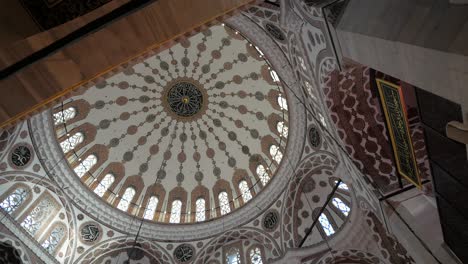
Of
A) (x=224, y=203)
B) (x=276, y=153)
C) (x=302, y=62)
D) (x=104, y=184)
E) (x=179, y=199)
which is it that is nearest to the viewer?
(x=302, y=62)

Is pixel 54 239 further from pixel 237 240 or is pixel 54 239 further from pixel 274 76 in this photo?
pixel 274 76

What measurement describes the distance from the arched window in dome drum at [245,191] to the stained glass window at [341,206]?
3.66 meters

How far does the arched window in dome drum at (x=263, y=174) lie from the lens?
12.3 m

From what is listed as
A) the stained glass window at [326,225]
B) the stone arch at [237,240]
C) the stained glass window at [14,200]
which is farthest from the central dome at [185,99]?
the stained glass window at [326,225]

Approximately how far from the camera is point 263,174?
41.4 ft

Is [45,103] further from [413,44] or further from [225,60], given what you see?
[225,60]

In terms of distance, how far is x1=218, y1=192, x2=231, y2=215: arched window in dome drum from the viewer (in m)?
12.5

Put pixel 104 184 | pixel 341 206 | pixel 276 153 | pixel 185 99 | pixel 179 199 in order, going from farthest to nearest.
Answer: pixel 185 99, pixel 179 199, pixel 276 153, pixel 104 184, pixel 341 206

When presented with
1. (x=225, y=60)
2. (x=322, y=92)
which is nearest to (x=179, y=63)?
(x=225, y=60)

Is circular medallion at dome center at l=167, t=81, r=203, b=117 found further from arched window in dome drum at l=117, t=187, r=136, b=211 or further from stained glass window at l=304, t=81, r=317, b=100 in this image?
stained glass window at l=304, t=81, r=317, b=100

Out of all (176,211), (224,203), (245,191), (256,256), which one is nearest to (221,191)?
(224,203)

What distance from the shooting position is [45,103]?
2863 mm

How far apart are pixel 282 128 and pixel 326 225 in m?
3.98

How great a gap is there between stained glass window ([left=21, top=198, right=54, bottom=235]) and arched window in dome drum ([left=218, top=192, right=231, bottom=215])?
6.00m
